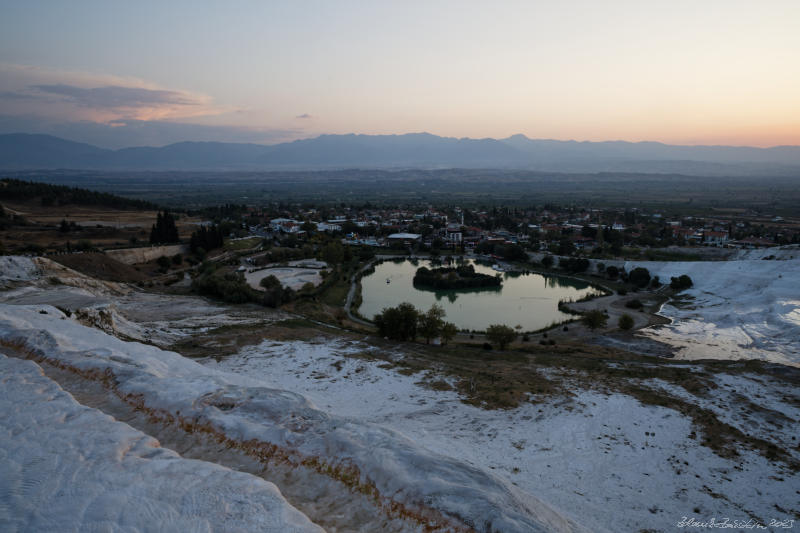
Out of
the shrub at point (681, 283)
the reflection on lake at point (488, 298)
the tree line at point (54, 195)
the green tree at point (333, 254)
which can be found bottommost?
the reflection on lake at point (488, 298)

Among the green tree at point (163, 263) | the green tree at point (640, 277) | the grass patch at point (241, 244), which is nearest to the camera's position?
the green tree at point (163, 263)

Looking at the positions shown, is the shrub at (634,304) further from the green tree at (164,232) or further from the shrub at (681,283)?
the green tree at (164,232)

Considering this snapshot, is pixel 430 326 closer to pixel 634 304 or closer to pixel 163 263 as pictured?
pixel 634 304

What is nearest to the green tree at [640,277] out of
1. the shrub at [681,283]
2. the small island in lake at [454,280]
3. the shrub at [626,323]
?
the shrub at [681,283]

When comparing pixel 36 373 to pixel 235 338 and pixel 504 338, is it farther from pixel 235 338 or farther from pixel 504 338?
pixel 504 338

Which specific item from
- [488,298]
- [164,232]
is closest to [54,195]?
[164,232]

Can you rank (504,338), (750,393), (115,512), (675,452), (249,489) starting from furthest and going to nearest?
(504,338), (750,393), (675,452), (249,489), (115,512)

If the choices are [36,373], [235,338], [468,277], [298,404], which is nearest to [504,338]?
[235,338]
